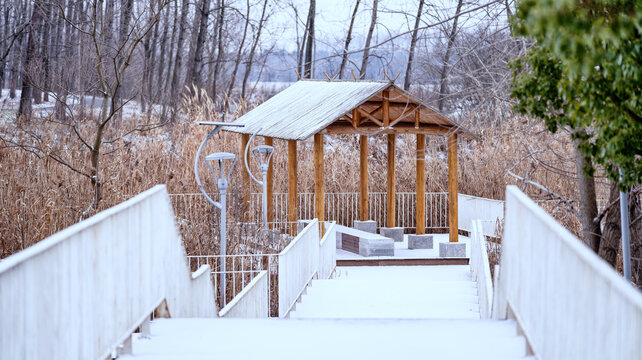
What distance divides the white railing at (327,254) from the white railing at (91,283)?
8173mm

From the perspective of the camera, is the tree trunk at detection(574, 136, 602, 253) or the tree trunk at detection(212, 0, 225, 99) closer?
the tree trunk at detection(574, 136, 602, 253)

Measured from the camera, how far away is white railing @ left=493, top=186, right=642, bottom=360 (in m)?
2.45

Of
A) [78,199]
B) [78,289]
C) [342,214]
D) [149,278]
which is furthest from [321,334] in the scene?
[342,214]

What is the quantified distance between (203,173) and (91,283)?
1579 cm

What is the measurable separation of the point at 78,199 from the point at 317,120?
15.7 ft

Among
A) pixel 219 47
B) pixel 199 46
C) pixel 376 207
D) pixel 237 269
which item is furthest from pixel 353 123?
pixel 219 47

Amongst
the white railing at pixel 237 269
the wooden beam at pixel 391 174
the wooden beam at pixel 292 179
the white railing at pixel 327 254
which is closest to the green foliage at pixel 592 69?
the white railing at pixel 237 269

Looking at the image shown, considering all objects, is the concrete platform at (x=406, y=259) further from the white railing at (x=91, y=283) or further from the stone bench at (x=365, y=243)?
the white railing at (x=91, y=283)

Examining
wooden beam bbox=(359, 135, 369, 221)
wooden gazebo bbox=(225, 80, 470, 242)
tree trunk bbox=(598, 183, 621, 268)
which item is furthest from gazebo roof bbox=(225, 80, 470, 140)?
tree trunk bbox=(598, 183, 621, 268)

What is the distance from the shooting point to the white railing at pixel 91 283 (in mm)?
3025

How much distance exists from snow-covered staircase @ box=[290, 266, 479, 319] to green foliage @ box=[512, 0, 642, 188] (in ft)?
14.0

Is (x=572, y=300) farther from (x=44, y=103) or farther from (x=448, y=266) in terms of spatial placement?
(x=44, y=103)

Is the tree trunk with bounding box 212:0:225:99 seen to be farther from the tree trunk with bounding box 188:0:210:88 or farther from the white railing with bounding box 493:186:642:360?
the white railing with bounding box 493:186:642:360

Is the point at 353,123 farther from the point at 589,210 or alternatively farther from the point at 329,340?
the point at 329,340
